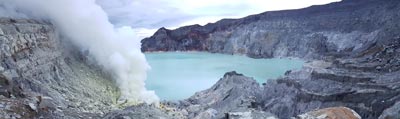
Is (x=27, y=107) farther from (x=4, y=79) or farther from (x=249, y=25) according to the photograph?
(x=249, y=25)

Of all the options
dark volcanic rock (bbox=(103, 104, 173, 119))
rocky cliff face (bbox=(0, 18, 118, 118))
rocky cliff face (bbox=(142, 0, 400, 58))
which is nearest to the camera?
rocky cliff face (bbox=(0, 18, 118, 118))

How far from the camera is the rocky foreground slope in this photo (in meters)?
14.1

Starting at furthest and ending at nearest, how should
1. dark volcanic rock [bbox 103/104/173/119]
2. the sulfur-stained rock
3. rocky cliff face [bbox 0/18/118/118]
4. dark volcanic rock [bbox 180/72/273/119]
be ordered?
dark volcanic rock [bbox 180/72/273/119] < dark volcanic rock [bbox 103/104/173/119] < rocky cliff face [bbox 0/18/118/118] < the sulfur-stained rock

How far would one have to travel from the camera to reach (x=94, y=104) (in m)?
15.5

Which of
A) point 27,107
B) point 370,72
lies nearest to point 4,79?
point 27,107

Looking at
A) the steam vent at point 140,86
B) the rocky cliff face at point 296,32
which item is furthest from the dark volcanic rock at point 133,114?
the rocky cliff face at point 296,32

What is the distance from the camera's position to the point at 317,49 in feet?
186

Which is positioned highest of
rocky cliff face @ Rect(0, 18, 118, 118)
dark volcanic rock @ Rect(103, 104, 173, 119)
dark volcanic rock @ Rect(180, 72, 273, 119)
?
rocky cliff face @ Rect(0, 18, 118, 118)

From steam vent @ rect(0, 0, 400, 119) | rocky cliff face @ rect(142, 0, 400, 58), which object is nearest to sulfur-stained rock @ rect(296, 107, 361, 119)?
steam vent @ rect(0, 0, 400, 119)

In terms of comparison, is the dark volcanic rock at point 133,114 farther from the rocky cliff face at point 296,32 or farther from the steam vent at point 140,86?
the rocky cliff face at point 296,32

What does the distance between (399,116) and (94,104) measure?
1058 centimetres

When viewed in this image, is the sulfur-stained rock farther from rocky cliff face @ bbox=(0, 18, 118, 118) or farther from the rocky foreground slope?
rocky cliff face @ bbox=(0, 18, 118, 118)

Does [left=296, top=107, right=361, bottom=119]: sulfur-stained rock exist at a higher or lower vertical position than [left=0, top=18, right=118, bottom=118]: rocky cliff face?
lower

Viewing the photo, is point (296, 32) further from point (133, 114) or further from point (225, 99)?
point (133, 114)
